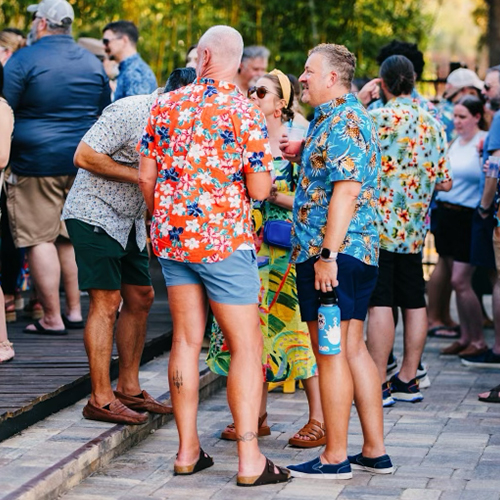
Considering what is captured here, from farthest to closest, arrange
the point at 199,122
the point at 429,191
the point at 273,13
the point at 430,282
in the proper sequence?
1. the point at 273,13
2. the point at 430,282
3. the point at 429,191
4. the point at 199,122

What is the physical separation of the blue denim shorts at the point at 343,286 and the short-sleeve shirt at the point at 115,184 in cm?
100

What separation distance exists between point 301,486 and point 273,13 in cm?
797

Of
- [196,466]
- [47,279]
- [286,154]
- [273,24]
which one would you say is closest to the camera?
[196,466]

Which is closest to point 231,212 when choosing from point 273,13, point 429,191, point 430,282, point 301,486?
point 301,486

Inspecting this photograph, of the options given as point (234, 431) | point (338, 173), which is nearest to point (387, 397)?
point (234, 431)

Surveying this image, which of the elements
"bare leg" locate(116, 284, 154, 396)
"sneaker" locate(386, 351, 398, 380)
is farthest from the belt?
"bare leg" locate(116, 284, 154, 396)

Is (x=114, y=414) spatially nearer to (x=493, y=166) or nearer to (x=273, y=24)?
(x=493, y=166)

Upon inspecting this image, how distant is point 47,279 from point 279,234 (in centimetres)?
198

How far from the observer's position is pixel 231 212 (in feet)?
14.4

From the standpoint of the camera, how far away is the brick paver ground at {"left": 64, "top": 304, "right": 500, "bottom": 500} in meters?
4.48

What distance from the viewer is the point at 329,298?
4438 millimetres

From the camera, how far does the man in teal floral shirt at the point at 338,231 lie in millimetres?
4398

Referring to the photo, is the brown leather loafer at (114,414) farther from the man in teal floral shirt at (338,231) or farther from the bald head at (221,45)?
the bald head at (221,45)

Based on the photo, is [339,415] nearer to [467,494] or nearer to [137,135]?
[467,494]
